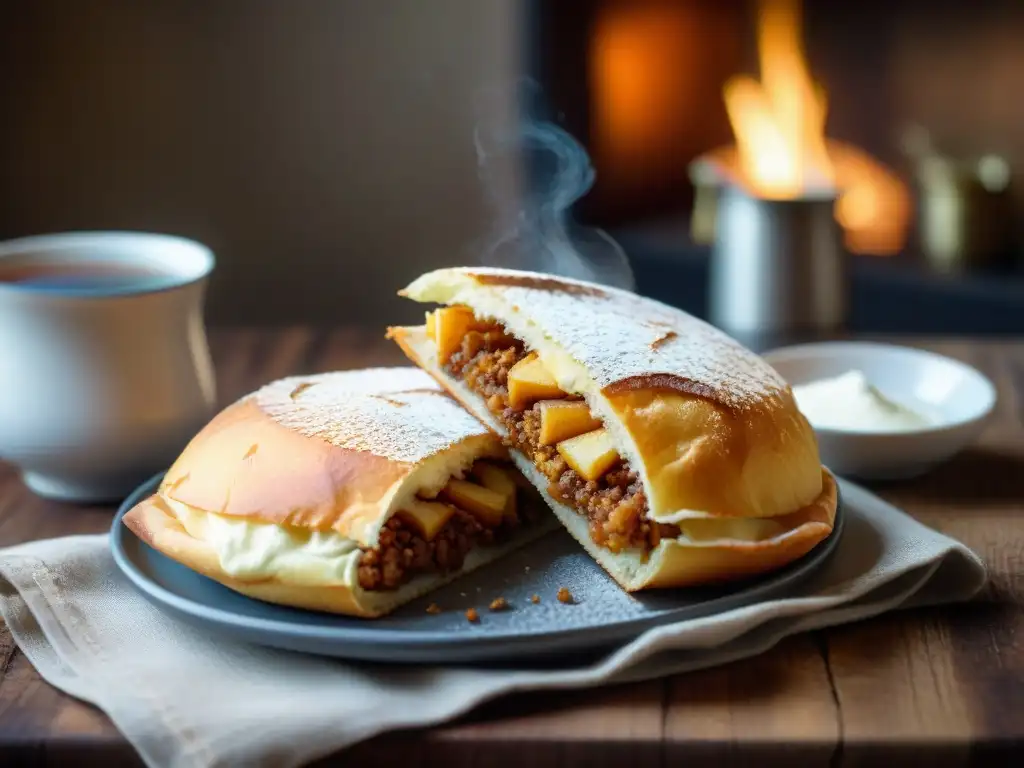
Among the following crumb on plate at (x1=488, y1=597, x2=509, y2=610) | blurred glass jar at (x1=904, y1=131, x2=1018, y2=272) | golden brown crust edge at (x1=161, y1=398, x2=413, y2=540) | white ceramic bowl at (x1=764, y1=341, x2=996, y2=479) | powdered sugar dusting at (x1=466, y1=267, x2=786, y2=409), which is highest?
powdered sugar dusting at (x1=466, y1=267, x2=786, y2=409)

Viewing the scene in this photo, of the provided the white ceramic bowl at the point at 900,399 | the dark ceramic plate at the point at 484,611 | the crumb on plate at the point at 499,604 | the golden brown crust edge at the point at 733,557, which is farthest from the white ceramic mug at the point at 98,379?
the white ceramic bowl at the point at 900,399

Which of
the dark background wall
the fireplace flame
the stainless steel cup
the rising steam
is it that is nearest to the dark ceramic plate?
the rising steam

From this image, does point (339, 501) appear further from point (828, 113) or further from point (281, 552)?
point (828, 113)

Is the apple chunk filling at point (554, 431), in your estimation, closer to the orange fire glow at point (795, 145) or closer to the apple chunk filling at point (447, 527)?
the apple chunk filling at point (447, 527)

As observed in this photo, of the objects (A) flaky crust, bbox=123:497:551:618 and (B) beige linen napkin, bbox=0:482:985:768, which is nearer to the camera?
(B) beige linen napkin, bbox=0:482:985:768

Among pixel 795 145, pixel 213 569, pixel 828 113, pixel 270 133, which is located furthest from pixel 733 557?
pixel 270 133

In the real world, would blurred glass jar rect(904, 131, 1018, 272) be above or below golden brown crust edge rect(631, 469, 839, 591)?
below

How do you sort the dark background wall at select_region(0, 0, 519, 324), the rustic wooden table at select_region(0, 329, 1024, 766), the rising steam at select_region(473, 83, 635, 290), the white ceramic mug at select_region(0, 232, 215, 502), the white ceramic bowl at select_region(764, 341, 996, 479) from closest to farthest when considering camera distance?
the rustic wooden table at select_region(0, 329, 1024, 766), the white ceramic mug at select_region(0, 232, 215, 502), the white ceramic bowl at select_region(764, 341, 996, 479), the rising steam at select_region(473, 83, 635, 290), the dark background wall at select_region(0, 0, 519, 324)

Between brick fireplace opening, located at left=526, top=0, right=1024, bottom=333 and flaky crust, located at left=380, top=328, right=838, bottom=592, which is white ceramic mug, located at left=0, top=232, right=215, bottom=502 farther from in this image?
brick fireplace opening, located at left=526, top=0, right=1024, bottom=333
